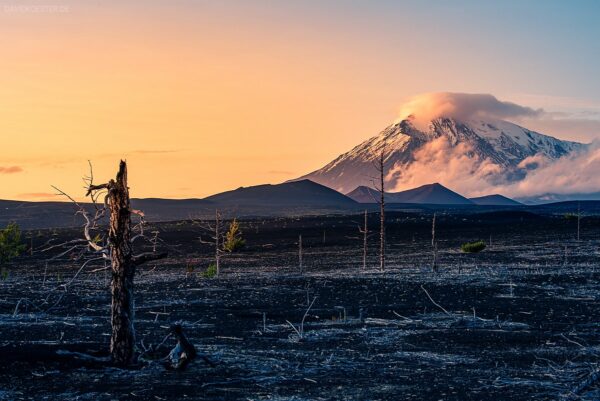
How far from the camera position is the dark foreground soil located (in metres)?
17.0

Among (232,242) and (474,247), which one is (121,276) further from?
(232,242)

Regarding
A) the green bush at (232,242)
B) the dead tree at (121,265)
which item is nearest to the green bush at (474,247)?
the green bush at (232,242)

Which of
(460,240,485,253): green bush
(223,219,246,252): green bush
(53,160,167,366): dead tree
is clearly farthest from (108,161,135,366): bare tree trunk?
(223,219,246,252): green bush

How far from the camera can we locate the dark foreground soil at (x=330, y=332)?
55.6 ft

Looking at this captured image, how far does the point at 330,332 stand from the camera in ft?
83.9

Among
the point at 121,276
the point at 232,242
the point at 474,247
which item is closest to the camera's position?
the point at 121,276

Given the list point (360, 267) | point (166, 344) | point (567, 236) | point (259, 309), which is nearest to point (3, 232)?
point (360, 267)

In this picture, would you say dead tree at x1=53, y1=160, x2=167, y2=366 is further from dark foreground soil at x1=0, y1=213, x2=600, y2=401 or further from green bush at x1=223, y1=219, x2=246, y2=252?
green bush at x1=223, y1=219, x2=246, y2=252

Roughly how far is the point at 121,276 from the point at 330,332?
882 centimetres

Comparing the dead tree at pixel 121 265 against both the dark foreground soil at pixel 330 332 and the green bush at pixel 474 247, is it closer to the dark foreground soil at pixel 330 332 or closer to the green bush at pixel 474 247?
the dark foreground soil at pixel 330 332

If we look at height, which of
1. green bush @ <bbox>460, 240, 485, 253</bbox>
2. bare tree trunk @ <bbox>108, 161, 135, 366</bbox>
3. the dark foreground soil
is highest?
bare tree trunk @ <bbox>108, 161, 135, 366</bbox>

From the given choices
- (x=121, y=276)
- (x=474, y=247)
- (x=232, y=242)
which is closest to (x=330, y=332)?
(x=121, y=276)

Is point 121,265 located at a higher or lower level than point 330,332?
higher

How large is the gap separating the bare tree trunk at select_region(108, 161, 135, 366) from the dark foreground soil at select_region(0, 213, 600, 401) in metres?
0.56
